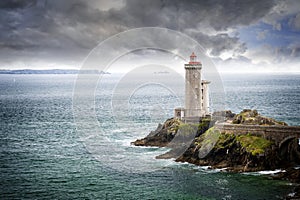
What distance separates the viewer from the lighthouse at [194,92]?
4503 centimetres

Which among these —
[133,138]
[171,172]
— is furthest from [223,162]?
[133,138]

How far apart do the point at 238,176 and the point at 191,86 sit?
1626 centimetres

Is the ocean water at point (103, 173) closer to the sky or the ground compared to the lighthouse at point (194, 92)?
closer to the ground

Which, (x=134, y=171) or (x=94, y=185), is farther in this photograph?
(x=134, y=171)

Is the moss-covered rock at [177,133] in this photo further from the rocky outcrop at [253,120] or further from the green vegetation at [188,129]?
the rocky outcrop at [253,120]

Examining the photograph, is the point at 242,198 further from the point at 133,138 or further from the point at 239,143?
the point at 133,138

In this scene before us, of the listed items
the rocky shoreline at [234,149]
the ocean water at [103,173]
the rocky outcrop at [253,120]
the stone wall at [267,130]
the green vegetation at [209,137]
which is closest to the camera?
the ocean water at [103,173]

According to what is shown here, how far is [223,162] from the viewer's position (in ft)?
114

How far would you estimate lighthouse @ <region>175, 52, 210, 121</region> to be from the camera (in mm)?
45031

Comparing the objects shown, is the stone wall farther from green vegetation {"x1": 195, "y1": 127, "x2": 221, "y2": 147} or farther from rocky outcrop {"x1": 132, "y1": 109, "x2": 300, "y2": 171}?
green vegetation {"x1": 195, "y1": 127, "x2": 221, "y2": 147}

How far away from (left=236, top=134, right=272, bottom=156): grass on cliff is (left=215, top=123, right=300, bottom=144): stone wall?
53cm

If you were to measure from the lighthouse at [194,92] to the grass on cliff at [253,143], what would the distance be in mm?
9407

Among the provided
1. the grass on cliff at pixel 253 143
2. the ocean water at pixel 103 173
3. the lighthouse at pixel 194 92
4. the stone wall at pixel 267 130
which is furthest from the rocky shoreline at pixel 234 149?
the lighthouse at pixel 194 92

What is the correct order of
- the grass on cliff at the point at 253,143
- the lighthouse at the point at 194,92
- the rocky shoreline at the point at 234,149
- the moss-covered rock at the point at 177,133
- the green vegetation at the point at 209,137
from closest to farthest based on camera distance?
the rocky shoreline at the point at 234,149, the grass on cliff at the point at 253,143, the green vegetation at the point at 209,137, the moss-covered rock at the point at 177,133, the lighthouse at the point at 194,92
